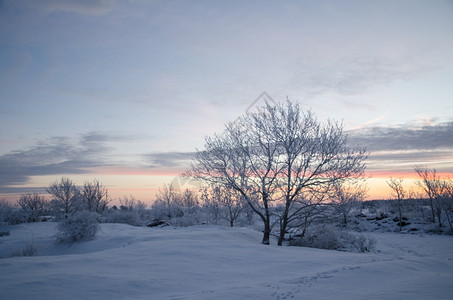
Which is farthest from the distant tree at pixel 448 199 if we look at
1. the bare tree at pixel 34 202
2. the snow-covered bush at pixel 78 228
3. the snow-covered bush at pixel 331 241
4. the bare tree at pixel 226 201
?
the bare tree at pixel 34 202

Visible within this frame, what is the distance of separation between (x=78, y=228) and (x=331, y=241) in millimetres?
15407

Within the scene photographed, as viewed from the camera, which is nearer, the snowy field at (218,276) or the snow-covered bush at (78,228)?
the snowy field at (218,276)

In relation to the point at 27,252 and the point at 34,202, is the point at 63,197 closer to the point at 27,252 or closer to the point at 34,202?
the point at 34,202

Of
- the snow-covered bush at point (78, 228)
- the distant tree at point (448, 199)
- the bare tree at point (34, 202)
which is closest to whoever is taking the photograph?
the snow-covered bush at point (78, 228)

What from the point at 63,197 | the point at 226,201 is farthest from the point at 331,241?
the point at 63,197

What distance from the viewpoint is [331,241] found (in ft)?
56.5

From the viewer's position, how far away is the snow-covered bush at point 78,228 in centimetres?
1502

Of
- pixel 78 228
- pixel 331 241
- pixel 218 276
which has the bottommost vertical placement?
pixel 331 241

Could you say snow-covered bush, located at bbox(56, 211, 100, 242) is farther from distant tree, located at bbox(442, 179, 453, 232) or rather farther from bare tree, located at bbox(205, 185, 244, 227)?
distant tree, located at bbox(442, 179, 453, 232)

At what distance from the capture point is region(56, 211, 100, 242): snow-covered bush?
15.0m

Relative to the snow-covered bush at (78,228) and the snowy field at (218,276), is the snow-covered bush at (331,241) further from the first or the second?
the snow-covered bush at (78,228)

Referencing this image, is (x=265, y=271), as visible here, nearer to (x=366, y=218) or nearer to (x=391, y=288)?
(x=391, y=288)

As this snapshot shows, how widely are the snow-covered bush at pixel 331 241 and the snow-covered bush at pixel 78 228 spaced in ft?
41.1

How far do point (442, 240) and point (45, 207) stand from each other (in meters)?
47.8
